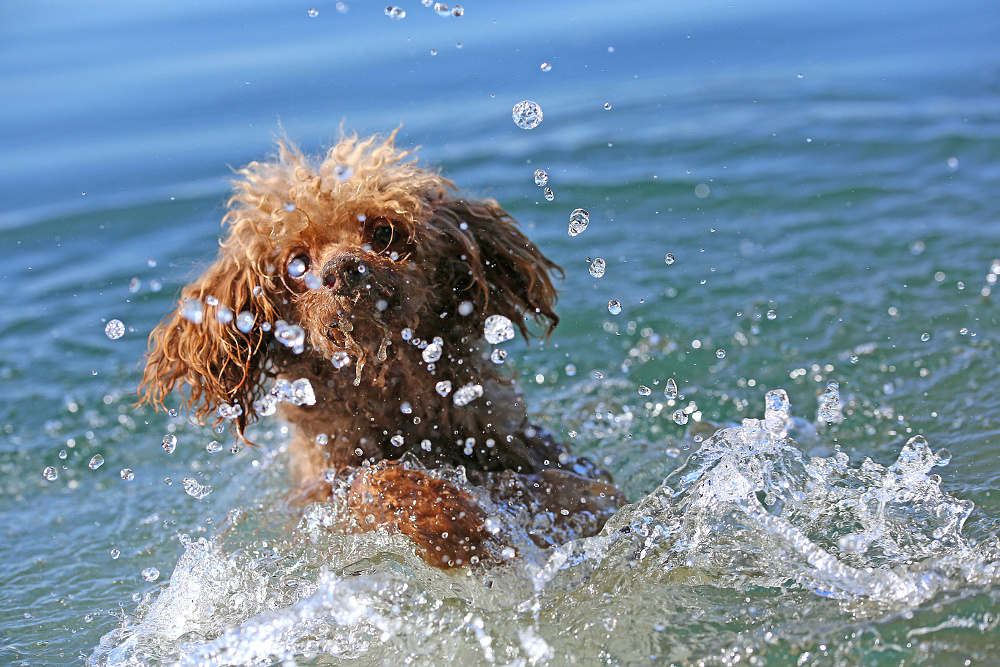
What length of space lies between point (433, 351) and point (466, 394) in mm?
260

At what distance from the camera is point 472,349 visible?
4195mm

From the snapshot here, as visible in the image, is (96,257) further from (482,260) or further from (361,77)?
(482,260)

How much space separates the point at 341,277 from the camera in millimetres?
3564

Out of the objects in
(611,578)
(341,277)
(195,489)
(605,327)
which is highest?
(341,277)

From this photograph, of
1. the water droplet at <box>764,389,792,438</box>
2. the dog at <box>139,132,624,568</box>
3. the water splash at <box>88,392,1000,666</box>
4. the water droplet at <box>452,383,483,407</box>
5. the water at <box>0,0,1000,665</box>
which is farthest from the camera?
the water droplet at <box>764,389,792,438</box>

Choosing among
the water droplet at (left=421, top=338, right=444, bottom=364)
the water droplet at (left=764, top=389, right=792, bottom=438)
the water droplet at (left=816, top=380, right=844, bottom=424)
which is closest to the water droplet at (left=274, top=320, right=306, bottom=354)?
the water droplet at (left=421, top=338, right=444, bottom=364)

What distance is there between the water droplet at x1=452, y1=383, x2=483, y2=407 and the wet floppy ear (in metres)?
0.86

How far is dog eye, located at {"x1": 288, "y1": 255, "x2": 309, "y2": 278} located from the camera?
3.81 metres

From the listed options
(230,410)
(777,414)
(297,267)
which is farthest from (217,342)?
(777,414)

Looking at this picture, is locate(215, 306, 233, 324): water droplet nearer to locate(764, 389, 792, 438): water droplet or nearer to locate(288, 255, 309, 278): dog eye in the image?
locate(288, 255, 309, 278): dog eye

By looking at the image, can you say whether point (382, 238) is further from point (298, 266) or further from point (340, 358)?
point (340, 358)

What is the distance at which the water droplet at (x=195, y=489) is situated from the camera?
4816mm

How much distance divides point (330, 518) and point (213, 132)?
6.76 m

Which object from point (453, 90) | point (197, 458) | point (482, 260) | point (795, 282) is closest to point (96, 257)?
point (197, 458)
